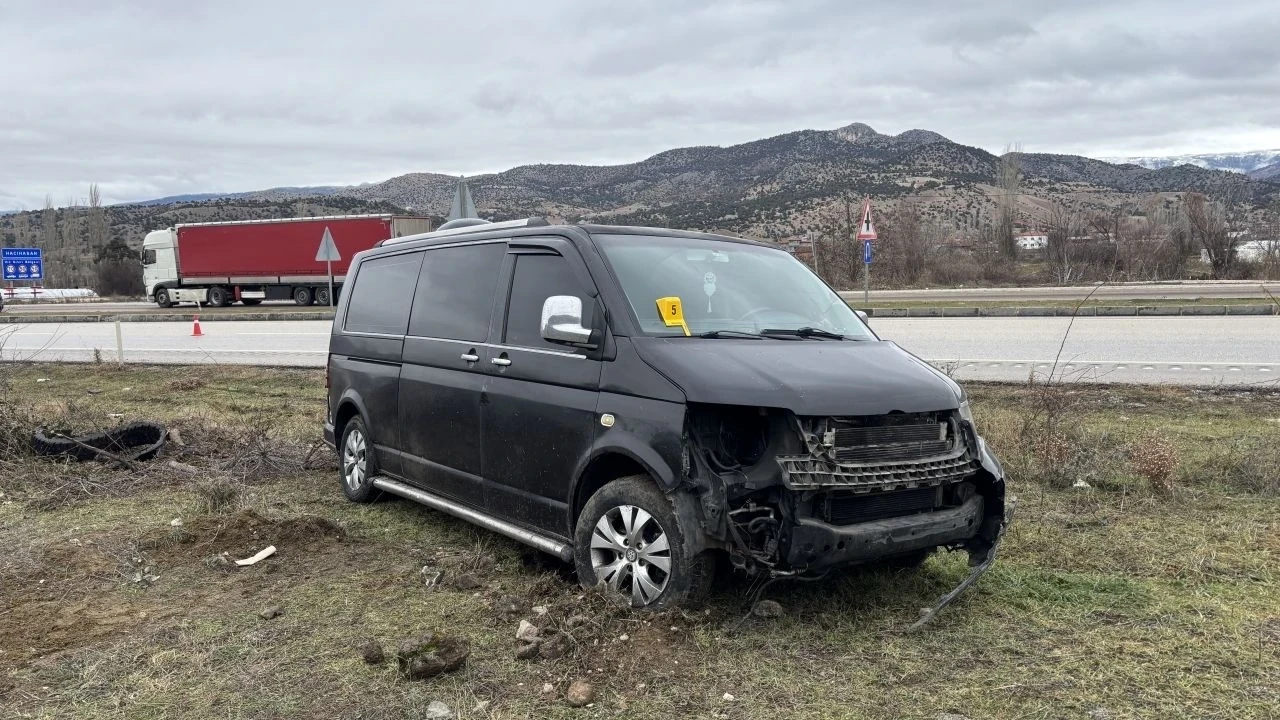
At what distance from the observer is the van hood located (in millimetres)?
3844

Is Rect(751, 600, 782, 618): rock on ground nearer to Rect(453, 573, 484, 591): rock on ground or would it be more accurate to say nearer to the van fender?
Rect(453, 573, 484, 591): rock on ground

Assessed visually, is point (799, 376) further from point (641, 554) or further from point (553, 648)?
point (553, 648)

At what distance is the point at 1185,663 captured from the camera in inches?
145

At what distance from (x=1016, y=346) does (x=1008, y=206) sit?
1641 inches

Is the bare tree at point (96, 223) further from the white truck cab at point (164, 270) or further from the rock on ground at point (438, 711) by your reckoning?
the rock on ground at point (438, 711)

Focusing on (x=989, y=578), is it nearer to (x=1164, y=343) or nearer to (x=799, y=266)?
(x=799, y=266)

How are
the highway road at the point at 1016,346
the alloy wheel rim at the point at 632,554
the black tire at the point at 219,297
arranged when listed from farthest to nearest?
1. the black tire at the point at 219,297
2. the highway road at the point at 1016,346
3. the alloy wheel rim at the point at 632,554

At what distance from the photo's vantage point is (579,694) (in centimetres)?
345

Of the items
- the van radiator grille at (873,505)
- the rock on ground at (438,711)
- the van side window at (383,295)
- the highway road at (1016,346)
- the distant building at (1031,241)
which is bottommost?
the rock on ground at (438,711)

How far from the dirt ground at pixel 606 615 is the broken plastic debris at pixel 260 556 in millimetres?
48

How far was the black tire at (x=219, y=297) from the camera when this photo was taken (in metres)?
38.6

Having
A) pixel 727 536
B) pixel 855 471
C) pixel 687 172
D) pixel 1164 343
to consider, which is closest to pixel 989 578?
pixel 855 471

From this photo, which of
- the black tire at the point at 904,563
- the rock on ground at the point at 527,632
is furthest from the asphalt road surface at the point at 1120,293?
the rock on ground at the point at 527,632

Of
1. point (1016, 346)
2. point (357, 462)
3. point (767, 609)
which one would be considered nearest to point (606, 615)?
point (767, 609)
